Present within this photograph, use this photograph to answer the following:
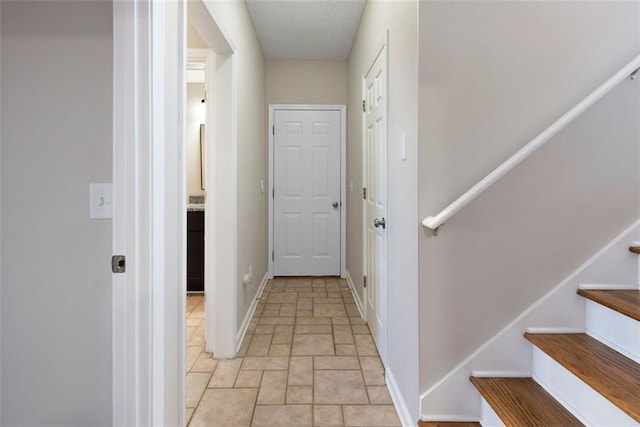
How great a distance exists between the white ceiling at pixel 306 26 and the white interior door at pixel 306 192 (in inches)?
26.2

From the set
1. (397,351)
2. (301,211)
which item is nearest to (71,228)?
(397,351)

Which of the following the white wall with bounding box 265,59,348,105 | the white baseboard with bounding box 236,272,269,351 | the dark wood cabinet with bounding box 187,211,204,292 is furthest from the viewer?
the white wall with bounding box 265,59,348,105

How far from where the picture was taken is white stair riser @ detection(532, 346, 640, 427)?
3.82 feet

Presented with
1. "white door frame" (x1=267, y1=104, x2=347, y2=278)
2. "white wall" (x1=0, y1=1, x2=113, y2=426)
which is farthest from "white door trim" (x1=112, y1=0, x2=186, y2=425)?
"white door frame" (x1=267, y1=104, x2=347, y2=278)

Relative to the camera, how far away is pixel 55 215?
114cm

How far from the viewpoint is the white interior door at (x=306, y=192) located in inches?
172

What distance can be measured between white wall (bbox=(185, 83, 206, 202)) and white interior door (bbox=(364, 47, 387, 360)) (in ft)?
8.05

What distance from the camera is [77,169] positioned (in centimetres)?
114

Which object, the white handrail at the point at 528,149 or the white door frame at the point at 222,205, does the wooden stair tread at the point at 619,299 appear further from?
the white door frame at the point at 222,205

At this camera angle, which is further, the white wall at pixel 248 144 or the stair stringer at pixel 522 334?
the white wall at pixel 248 144

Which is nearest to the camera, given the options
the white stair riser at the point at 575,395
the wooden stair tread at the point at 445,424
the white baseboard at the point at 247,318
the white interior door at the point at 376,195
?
the white stair riser at the point at 575,395

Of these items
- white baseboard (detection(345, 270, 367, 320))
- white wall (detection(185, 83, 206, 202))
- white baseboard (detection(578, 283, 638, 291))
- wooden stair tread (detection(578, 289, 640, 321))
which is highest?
white wall (detection(185, 83, 206, 202))

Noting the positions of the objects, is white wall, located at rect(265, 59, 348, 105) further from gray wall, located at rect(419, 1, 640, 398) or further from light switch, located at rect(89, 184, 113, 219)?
light switch, located at rect(89, 184, 113, 219)

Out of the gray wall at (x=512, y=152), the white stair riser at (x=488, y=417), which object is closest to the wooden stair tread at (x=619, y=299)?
the gray wall at (x=512, y=152)
